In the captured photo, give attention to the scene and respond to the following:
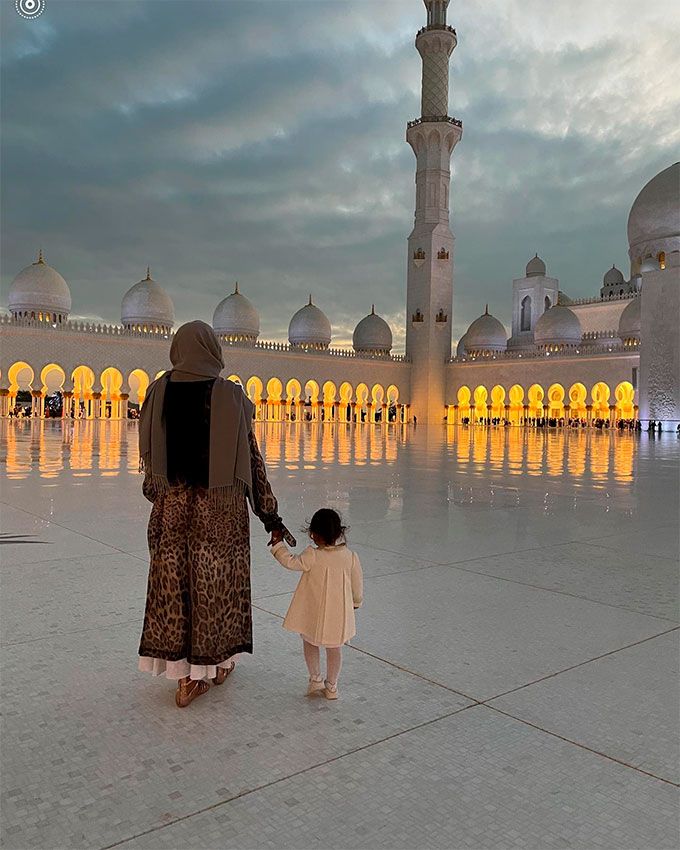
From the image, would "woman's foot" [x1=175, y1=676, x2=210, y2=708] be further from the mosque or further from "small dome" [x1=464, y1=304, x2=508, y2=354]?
"small dome" [x1=464, y1=304, x2=508, y2=354]

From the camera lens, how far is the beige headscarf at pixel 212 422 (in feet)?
5.82

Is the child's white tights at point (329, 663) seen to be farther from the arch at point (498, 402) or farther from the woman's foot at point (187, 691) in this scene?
the arch at point (498, 402)

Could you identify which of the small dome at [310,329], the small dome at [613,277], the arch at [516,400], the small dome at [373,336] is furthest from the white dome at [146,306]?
the small dome at [613,277]

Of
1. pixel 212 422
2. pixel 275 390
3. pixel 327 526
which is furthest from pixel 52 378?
pixel 327 526

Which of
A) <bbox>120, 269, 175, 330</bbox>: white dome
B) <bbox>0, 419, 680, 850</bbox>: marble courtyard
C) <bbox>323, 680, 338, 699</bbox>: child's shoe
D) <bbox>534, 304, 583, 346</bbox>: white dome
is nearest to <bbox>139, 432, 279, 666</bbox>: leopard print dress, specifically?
<bbox>0, 419, 680, 850</bbox>: marble courtyard

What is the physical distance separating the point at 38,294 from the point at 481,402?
18.4 meters

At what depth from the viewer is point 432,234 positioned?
30281mm

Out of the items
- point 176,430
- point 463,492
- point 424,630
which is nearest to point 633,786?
point 424,630

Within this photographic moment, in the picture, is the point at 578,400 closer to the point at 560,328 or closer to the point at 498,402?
the point at 560,328

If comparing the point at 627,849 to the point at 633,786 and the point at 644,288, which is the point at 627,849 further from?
the point at 644,288

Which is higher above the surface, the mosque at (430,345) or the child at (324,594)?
the mosque at (430,345)

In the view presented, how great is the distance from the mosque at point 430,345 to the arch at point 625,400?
69 mm

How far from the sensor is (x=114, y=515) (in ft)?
13.2

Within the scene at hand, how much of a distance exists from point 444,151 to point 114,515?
2833 centimetres
